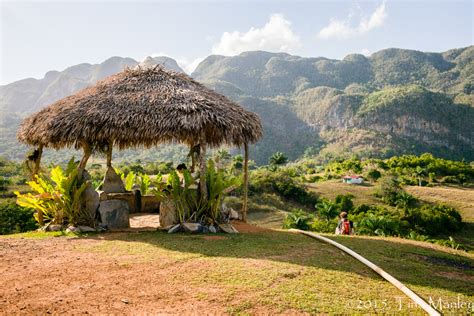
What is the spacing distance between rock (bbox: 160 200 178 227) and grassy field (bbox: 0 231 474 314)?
1.68ft

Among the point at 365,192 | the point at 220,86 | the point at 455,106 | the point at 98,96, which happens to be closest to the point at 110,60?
the point at 220,86

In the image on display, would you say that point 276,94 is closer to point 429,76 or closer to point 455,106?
point 429,76

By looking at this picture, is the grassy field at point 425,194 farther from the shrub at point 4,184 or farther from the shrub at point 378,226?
the shrub at point 4,184

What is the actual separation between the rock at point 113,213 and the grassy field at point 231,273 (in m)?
0.62

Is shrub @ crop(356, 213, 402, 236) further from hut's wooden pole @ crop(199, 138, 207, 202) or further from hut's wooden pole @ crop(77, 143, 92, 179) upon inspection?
hut's wooden pole @ crop(77, 143, 92, 179)

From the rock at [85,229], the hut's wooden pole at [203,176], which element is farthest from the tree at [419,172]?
the rock at [85,229]

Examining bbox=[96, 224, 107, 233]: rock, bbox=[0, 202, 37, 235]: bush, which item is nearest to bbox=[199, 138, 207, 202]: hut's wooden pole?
bbox=[96, 224, 107, 233]: rock

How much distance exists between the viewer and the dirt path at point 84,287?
3.15 meters

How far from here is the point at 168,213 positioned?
675cm

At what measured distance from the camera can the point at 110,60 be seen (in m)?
198

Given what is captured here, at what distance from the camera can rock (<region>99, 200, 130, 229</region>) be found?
6797mm

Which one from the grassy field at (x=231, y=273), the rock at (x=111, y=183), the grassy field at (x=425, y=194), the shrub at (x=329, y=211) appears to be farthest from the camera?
the grassy field at (x=425, y=194)

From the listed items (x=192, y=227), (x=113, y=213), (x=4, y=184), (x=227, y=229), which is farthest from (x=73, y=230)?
(x=4, y=184)

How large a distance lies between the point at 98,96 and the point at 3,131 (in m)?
99.0
